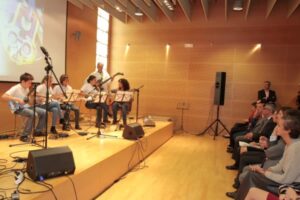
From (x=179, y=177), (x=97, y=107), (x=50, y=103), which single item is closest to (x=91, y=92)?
(x=97, y=107)

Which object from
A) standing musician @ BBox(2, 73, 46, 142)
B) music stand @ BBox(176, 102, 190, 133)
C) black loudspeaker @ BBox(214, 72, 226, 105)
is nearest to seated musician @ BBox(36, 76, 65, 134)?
standing musician @ BBox(2, 73, 46, 142)

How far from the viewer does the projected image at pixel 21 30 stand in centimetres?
490

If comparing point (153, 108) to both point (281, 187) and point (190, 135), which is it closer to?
point (190, 135)

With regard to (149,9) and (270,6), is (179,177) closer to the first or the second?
(270,6)

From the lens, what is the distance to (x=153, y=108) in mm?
8648

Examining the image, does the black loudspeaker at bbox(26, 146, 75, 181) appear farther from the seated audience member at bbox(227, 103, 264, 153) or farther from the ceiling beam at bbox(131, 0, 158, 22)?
the ceiling beam at bbox(131, 0, 158, 22)

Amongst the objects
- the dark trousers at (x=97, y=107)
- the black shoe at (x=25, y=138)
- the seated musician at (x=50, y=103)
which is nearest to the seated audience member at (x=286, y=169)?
the black shoe at (x=25, y=138)

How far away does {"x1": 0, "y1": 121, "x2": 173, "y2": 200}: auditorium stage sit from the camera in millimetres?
2570

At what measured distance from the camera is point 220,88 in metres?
7.56

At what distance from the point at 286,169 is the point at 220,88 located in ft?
17.8

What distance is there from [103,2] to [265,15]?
4213 millimetres

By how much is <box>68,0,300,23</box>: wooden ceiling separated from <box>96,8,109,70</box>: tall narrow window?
58 centimetres

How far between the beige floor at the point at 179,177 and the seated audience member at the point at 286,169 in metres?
1.07

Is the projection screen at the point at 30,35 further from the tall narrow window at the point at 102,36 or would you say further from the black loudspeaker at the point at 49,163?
the black loudspeaker at the point at 49,163
